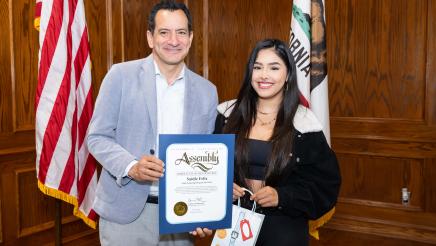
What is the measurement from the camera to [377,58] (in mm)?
3750

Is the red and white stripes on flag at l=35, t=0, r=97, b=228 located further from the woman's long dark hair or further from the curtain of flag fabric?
the curtain of flag fabric

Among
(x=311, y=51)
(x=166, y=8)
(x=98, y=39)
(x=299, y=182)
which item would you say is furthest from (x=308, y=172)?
(x=98, y=39)

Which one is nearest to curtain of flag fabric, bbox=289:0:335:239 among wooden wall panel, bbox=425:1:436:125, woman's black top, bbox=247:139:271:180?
woman's black top, bbox=247:139:271:180

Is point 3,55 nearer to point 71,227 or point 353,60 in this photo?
point 71,227

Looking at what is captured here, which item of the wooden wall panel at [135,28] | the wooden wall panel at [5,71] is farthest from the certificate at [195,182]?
the wooden wall panel at [135,28]

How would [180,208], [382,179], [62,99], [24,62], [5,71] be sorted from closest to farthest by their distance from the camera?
[180,208], [62,99], [5,71], [24,62], [382,179]

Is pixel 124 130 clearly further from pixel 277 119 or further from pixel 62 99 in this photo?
pixel 62 99

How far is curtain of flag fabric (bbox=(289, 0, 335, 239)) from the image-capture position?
2.66m

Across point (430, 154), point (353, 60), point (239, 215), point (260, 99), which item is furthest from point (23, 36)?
point (430, 154)

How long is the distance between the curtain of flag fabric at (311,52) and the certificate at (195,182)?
1.29m

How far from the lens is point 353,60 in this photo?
12.6 ft

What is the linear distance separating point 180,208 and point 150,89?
1.67ft

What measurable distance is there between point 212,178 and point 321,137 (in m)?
0.50

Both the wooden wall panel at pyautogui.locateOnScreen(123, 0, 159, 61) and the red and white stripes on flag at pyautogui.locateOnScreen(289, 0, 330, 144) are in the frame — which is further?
the wooden wall panel at pyautogui.locateOnScreen(123, 0, 159, 61)
